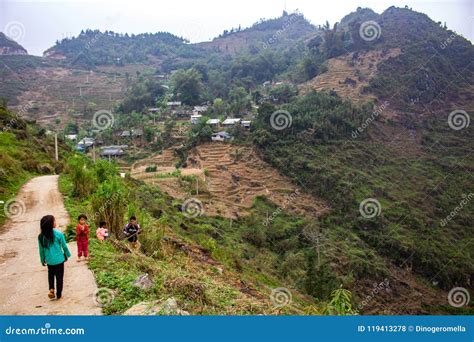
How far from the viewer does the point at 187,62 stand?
9531 cm

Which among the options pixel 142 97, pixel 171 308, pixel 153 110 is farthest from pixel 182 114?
pixel 171 308

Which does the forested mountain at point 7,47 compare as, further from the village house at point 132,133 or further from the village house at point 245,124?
the village house at point 245,124

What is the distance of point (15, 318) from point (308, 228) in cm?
2407

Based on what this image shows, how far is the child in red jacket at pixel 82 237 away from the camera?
19.3ft

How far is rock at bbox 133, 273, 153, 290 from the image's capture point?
506 centimetres

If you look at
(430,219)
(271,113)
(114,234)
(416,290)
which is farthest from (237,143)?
(114,234)

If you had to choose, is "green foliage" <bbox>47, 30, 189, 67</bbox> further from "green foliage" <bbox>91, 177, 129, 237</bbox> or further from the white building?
"green foliage" <bbox>91, 177, 129, 237</bbox>

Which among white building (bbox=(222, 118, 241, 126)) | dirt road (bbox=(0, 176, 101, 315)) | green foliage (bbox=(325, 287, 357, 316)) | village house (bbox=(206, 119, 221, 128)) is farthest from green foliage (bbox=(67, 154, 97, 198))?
white building (bbox=(222, 118, 241, 126))

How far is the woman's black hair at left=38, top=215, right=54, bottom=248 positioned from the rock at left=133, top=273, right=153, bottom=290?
1.23m

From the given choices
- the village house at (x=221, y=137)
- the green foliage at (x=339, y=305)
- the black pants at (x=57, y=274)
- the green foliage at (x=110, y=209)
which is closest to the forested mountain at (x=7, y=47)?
the village house at (x=221, y=137)

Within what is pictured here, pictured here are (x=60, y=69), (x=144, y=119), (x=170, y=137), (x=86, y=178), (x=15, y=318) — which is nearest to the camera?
(x=15, y=318)

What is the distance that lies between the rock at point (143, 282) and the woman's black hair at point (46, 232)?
4.03 feet

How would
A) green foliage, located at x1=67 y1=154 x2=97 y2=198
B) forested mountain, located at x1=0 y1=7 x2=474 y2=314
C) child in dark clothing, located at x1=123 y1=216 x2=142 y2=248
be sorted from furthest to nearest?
forested mountain, located at x1=0 y1=7 x2=474 y2=314, green foliage, located at x1=67 y1=154 x2=97 y2=198, child in dark clothing, located at x1=123 y1=216 x2=142 y2=248

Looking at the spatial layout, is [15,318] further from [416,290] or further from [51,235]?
[416,290]
